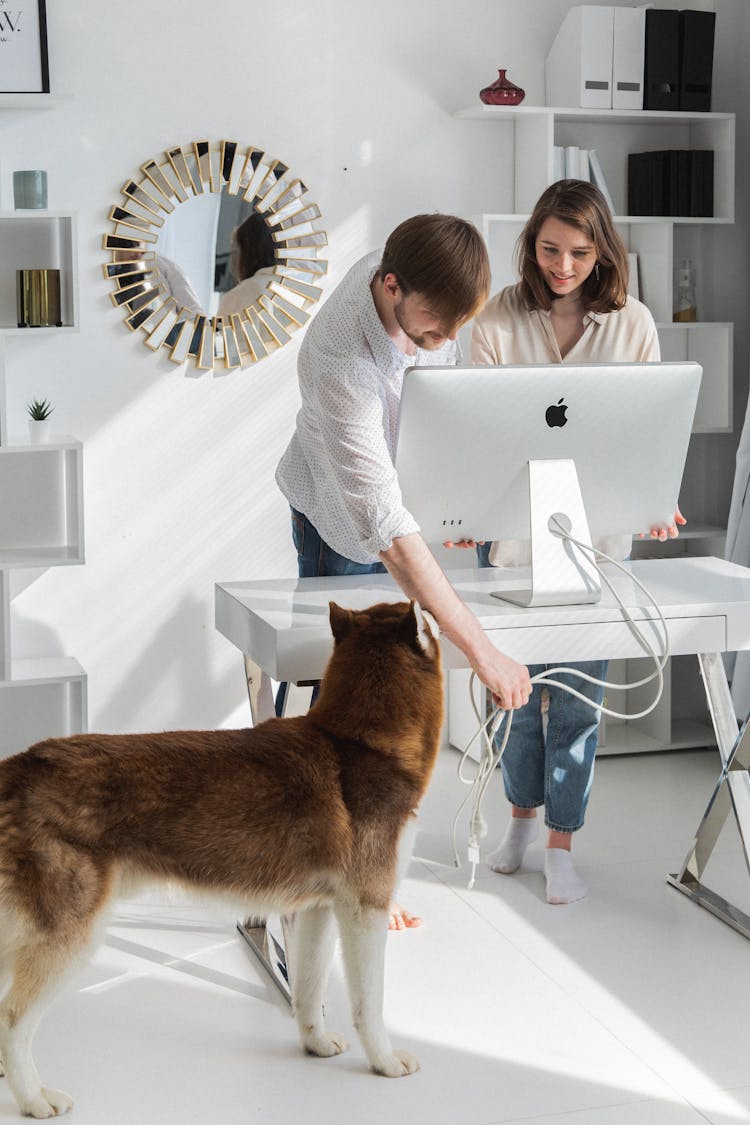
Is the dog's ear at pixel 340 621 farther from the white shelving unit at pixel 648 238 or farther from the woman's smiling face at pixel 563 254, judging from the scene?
the white shelving unit at pixel 648 238

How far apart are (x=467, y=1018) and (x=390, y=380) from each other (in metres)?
1.12

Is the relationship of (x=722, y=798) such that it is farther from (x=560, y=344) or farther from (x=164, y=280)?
(x=164, y=280)

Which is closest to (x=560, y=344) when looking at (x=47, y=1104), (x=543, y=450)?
(x=543, y=450)

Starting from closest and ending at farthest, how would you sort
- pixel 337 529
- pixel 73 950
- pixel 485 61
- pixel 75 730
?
1. pixel 73 950
2. pixel 337 529
3. pixel 75 730
4. pixel 485 61

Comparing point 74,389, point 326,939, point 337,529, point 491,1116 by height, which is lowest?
point 491,1116

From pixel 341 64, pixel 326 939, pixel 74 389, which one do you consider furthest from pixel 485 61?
pixel 326 939

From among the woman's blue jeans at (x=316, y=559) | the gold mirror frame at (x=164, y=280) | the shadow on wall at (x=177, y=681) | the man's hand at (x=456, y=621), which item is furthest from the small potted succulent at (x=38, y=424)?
the man's hand at (x=456, y=621)

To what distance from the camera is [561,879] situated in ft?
9.22

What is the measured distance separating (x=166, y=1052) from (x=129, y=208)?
226 cm

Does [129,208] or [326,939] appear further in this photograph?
[129,208]

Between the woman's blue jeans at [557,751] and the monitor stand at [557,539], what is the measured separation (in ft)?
1.79

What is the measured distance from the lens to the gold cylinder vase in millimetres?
3334

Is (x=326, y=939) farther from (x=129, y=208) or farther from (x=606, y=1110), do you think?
(x=129, y=208)

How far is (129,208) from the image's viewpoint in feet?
11.6
